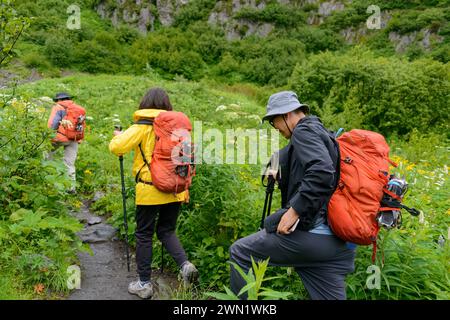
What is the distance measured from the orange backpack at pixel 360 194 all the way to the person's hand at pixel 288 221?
0.27 meters

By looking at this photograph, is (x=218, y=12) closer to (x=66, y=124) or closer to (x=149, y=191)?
(x=66, y=124)

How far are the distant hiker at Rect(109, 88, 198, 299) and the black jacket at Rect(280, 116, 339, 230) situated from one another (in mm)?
1485

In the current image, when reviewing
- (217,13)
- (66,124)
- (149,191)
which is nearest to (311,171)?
(149,191)

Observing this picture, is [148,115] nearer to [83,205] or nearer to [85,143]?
[83,205]

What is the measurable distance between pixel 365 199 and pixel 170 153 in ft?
6.37

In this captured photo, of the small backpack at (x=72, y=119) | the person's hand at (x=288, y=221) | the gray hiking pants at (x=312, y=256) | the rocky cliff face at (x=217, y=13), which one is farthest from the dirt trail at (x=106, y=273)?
the rocky cliff face at (x=217, y=13)

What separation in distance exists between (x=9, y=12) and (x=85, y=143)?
673cm

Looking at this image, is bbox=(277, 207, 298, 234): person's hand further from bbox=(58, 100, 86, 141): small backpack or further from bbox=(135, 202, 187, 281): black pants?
bbox=(58, 100, 86, 141): small backpack

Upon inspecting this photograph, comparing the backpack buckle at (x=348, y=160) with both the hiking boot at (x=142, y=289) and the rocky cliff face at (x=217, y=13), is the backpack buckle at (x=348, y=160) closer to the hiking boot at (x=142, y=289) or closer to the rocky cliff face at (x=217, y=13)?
the hiking boot at (x=142, y=289)

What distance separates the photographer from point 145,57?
4534 cm

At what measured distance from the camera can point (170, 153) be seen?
393 cm

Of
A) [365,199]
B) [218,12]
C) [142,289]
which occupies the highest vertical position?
[218,12]

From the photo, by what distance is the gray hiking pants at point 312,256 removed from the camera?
112 inches
